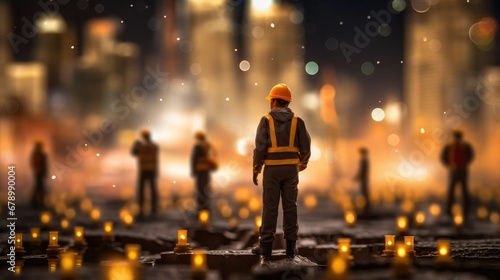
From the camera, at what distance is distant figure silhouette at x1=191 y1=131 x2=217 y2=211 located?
16.8 meters

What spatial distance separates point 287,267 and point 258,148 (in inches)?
62.9

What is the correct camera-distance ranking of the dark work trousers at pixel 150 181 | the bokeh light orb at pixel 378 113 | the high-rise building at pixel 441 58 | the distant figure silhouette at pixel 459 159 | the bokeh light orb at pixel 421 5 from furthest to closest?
the bokeh light orb at pixel 421 5, the high-rise building at pixel 441 58, the bokeh light orb at pixel 378 113, the dark work trousers at pixel 150 181, the distant figure silhouette at pixel 459 159

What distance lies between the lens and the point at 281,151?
9211mm

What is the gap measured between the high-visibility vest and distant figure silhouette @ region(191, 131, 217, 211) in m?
7.63

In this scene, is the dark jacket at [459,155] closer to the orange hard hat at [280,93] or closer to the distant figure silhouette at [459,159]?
the distant figure silhouette at [459,159]

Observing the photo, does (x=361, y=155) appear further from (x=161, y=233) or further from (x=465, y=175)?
(x=161, y=233)

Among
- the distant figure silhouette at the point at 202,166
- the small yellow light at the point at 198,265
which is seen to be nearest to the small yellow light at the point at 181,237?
the small yellow light at the point at 198,265

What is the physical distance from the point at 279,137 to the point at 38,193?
39.5 feet

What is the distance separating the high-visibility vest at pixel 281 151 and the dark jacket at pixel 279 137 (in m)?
0.03

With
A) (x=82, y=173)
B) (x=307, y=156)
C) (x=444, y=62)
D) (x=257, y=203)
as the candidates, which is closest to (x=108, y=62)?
(x=444, y=62)

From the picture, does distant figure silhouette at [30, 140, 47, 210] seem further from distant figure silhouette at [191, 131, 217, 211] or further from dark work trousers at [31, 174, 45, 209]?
distant figure silhouette at [191, 131, 217, 211]

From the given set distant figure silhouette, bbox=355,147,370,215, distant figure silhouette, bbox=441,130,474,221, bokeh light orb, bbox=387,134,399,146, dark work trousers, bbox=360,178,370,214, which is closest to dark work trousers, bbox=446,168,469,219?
distant figure silhouette, bbox=441,130,474,221

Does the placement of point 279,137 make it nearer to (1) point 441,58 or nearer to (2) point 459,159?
(2) point 459,159

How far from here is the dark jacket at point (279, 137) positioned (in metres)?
9.16
